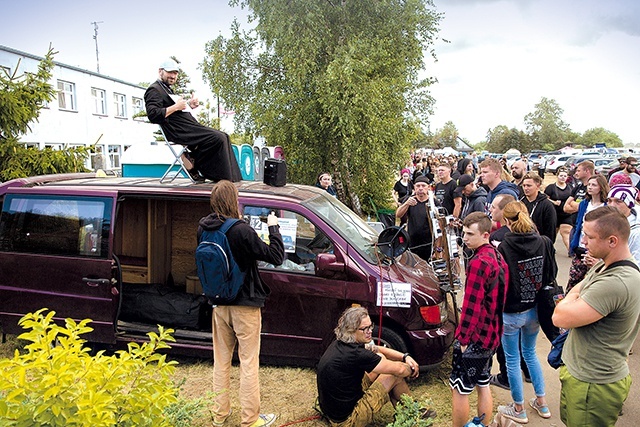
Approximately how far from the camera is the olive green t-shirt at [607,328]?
249cm

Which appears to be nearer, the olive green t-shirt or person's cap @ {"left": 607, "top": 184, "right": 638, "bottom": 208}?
the olive green t-shirt

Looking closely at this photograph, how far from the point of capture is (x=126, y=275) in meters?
6.18

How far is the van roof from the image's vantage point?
15.3 ft

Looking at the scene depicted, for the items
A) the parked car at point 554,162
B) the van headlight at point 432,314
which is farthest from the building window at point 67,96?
the parked car at point 554,162

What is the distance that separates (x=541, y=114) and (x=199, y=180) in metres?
101

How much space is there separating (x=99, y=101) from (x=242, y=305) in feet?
100

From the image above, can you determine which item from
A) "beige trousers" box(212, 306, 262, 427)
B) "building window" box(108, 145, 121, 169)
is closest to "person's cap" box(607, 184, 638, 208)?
"beige trousers" box(212, 306, 262, 427)

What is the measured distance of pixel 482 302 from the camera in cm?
334

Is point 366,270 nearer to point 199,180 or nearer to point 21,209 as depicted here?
point 199,180

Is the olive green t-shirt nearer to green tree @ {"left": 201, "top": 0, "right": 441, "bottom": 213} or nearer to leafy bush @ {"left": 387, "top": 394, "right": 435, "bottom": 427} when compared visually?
leafy bush @ {"left": 387, "top": 394, "right": 435, "bottom": 427}

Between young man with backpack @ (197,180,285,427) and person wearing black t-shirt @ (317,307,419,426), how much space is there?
1.76ft

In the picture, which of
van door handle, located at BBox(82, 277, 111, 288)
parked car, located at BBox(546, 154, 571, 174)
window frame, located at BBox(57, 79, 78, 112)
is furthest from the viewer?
parked car, located at BBox(546, 154, 571, 174)

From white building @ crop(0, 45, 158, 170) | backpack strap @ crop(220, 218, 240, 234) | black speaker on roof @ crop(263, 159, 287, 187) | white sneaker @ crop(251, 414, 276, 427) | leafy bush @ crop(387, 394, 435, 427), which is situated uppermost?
white building @ crop(0, 45, 158, 170)

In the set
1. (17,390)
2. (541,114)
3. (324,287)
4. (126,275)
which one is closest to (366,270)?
(324,287)
